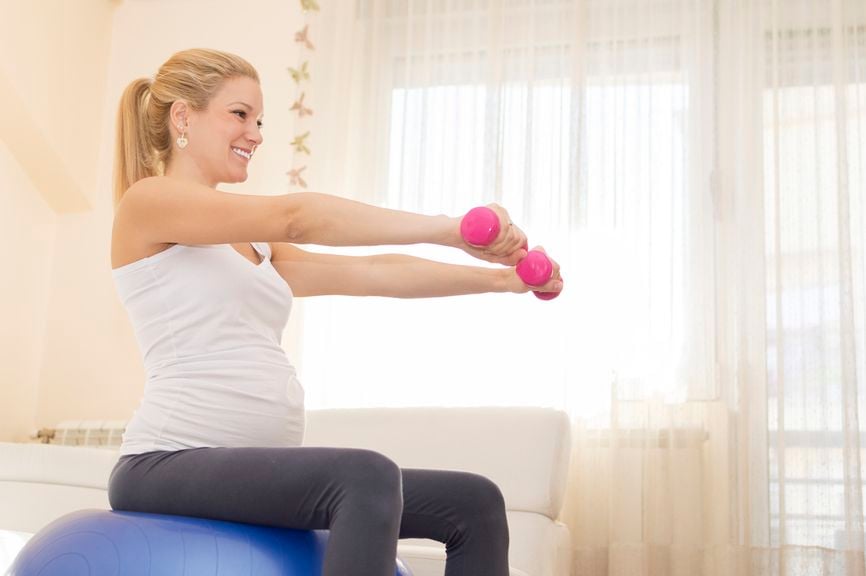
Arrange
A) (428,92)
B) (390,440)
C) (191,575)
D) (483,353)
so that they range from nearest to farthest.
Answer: (191,575) → (390,440) → (483,353) → (428,92)

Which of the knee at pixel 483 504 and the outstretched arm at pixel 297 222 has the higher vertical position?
the outstretched arm at pixel 297 222

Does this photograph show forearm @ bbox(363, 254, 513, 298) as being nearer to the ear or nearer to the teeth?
the teeth

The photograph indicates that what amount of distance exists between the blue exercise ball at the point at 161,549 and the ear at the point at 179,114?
27.0 inches

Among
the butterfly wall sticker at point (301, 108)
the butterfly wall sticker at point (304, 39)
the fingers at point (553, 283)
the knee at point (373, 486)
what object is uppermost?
the butterfly wall sticker at point (304, 39)

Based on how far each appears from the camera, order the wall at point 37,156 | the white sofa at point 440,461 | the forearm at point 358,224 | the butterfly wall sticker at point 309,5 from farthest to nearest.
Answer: the butterfly wall sticker at point 309,5 → the wall at point 37,156 → the white sofa at point 440,461 → the forearm at point 358,224

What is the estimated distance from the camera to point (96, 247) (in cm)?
422

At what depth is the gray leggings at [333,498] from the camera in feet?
4.27

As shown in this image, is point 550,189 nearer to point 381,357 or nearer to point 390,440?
point 381,357

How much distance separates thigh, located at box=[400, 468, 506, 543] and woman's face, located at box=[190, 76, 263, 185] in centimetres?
61

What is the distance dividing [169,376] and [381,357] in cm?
217

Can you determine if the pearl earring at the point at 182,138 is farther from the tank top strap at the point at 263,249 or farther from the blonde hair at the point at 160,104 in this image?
the tank top strap at the point at 263,249

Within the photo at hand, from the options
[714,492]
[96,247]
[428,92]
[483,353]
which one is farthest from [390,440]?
[96,247]

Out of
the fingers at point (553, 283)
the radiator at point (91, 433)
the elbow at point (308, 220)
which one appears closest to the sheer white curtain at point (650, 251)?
the radiator at point (91, 433)

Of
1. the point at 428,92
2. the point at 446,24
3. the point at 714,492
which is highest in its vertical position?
the point at 446,24
